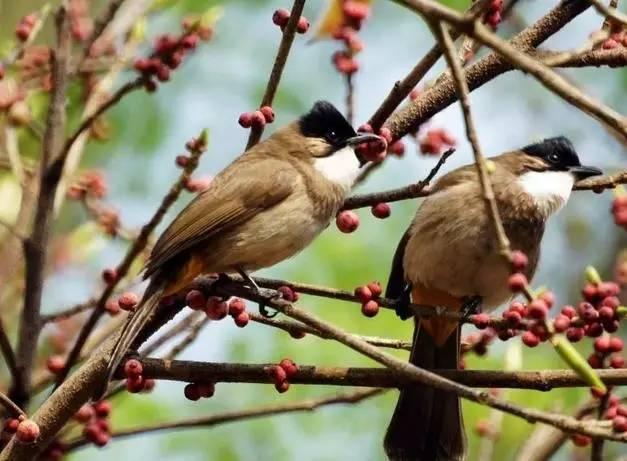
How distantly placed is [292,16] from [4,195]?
1592 millimetres

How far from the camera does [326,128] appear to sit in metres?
3.80

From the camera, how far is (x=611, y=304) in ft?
8.07

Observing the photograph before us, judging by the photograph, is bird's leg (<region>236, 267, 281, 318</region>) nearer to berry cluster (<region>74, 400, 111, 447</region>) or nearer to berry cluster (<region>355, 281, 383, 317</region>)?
berry cluster (<region>355, 281, 383, 317</region>)

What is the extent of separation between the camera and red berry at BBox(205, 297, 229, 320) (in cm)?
279

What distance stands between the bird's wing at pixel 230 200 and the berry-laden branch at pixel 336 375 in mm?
728

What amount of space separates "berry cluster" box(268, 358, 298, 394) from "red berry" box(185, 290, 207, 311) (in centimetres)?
39

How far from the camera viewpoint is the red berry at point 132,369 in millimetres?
2594

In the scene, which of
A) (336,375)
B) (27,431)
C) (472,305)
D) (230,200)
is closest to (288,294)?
(336,375)

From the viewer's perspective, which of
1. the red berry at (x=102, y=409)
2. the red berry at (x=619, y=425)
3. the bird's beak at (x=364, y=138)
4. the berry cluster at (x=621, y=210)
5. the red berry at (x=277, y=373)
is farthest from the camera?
the red berry at (x=102, y=409)

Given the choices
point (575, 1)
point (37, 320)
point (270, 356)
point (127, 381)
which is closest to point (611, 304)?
point (575, 1)

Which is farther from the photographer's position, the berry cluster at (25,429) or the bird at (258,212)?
the bird at (258,212)

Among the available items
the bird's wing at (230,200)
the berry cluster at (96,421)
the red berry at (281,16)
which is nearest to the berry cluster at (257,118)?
the red berry at (281,16)

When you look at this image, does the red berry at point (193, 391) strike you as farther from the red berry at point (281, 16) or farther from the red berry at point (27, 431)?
the red berry at point (281, 16)

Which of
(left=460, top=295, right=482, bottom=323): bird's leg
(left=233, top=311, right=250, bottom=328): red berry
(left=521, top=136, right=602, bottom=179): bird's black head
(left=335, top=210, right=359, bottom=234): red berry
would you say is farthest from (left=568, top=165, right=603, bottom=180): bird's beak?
(left=233, top=311, right=250, bottom=328): red berry
